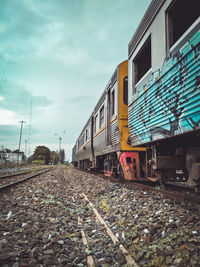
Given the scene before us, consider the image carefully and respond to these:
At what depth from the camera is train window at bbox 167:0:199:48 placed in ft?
9.55

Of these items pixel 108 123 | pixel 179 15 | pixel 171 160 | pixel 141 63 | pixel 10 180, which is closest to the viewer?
pixel 179 15

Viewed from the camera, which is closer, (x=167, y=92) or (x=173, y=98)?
(x=173, y=98)

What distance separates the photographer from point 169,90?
2.83 metres

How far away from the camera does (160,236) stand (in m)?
2.16

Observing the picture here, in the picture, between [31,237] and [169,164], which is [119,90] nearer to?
[169,164]

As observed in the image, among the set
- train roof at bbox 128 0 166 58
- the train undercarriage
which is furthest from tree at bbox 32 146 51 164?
train roof at bbox 128 0 166 58

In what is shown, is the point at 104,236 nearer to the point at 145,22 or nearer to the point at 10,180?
the point at 145,22

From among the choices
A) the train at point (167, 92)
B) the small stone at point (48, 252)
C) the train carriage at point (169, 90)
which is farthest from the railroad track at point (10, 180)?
the train carriage at point (169, 90)

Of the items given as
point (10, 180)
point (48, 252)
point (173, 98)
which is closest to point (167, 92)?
point (173, 98)

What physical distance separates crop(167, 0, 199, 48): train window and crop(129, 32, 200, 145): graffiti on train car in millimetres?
618

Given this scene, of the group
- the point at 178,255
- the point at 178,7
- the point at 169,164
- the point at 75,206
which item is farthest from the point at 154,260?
the point at 178,7

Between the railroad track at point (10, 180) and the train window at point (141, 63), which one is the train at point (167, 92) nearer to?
the train window at point (141, 63)

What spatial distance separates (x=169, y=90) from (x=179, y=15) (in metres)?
1.28

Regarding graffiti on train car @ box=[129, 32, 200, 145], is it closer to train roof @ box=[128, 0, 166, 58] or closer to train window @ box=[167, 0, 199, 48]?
train window @ box=[167, 0, 199, 48]
